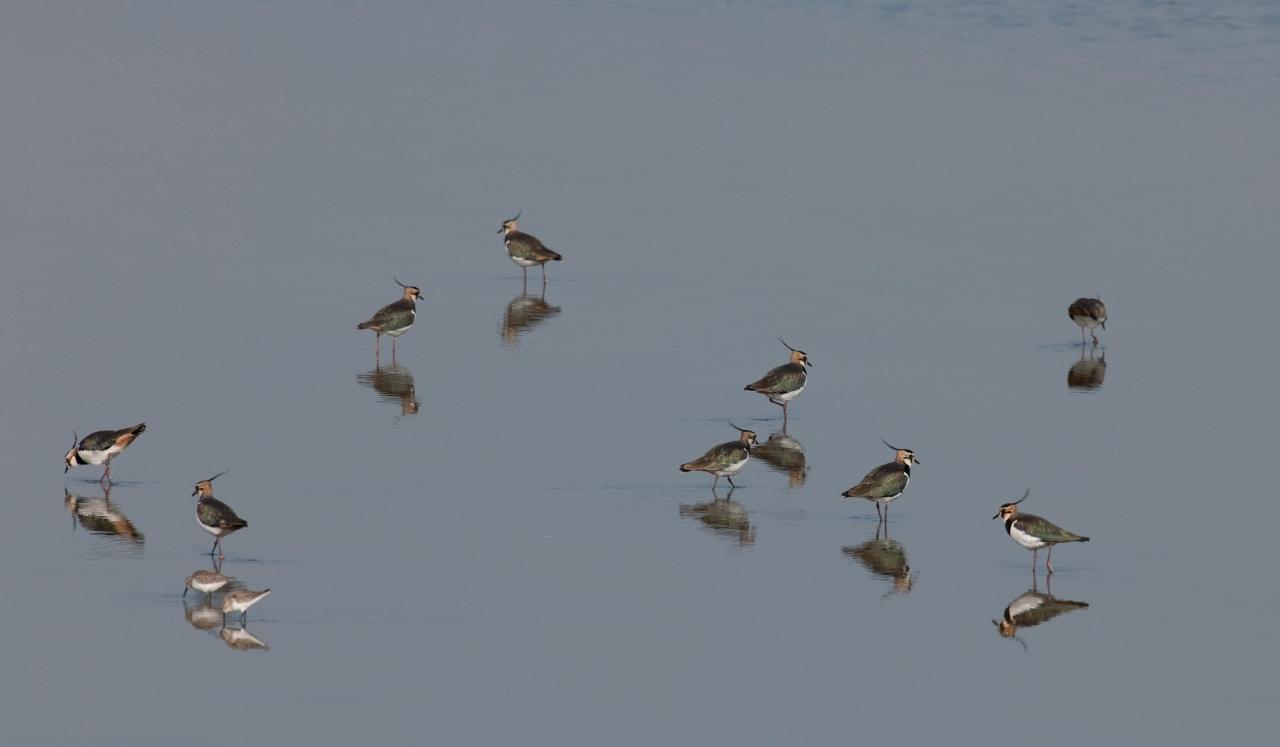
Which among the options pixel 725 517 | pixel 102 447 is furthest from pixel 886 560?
pixel 102 447

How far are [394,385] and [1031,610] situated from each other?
10542 mm

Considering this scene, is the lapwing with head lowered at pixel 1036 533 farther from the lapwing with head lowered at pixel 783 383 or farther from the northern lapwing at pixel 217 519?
the northern lapwing at pixel 217 519

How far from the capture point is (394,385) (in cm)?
2789

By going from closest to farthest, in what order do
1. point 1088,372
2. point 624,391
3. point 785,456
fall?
point 785,456 → point 624,391 → point 1088,372

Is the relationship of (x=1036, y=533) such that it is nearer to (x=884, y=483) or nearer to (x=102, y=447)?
(x=884, y=483)

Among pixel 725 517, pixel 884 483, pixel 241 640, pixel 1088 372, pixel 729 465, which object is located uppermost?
pixel 884 483

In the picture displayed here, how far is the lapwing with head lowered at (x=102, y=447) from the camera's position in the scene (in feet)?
76.1

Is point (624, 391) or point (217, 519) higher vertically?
point (217, 519)

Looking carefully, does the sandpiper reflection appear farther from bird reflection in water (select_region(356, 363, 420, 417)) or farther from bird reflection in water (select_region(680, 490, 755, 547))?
bird reflection in water (select_region(356, 363, 420, 417))

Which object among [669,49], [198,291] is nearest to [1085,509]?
[198,291]

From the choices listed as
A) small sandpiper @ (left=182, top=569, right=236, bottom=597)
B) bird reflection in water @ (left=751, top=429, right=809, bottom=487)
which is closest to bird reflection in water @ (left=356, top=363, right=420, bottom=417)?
bird reflection in water @ (left=751, top=429, right=809, bottom=487)

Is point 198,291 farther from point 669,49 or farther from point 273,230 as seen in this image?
point 669,49

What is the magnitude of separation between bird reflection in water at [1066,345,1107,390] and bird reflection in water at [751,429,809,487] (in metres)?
4.66

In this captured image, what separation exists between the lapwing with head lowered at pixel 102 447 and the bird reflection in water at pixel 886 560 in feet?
25.4
